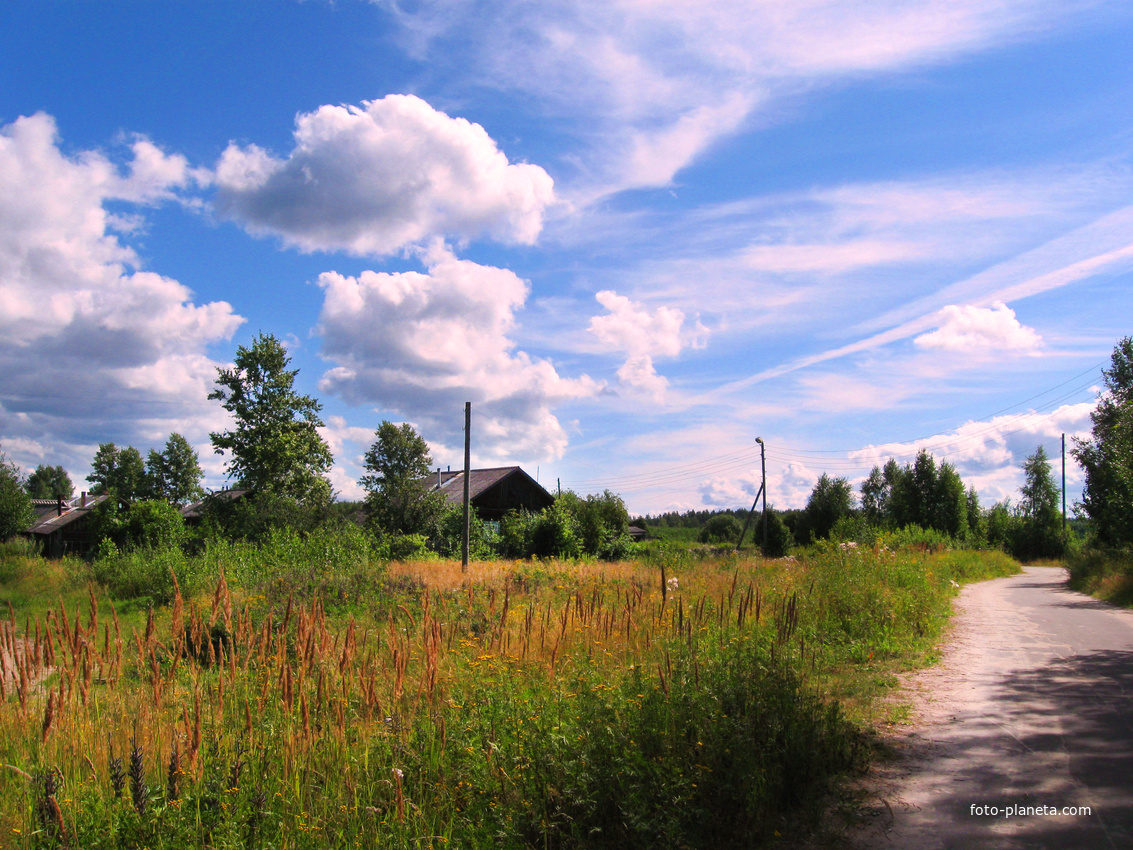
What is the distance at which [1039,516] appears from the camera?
56.0 meters

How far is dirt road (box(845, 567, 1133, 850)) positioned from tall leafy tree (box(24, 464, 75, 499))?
115m

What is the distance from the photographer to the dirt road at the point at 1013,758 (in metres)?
3.69

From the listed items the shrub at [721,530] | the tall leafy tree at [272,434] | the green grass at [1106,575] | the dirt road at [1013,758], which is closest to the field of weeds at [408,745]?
the dirt road at [1013,758]

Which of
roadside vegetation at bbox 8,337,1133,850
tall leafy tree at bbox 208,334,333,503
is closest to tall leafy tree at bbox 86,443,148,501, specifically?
tall leafy tree at bbox 208,334,333,503

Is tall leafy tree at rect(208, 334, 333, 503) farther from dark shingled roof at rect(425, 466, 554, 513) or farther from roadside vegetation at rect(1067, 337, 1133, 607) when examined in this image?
roadside vegetation at rect(1067, 337, 1133, 607)

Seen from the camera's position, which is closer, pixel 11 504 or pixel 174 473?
pixel 11 504

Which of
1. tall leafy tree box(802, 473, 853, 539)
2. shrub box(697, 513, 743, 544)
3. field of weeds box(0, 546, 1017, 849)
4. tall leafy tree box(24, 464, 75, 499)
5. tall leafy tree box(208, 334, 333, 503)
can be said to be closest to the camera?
field of weeds box(0, 546, 1017, 849)

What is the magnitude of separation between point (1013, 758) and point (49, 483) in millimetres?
124269

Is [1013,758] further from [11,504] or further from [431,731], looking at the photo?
[11,504]

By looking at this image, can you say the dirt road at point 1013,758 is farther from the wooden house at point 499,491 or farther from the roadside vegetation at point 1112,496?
the wooden house at point 499,491

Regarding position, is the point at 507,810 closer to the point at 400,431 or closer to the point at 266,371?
the point at 266,371

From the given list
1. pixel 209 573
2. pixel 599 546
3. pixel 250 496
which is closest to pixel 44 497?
pixel 250 496

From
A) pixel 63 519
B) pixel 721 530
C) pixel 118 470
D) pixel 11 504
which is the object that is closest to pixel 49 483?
pixel 118 470

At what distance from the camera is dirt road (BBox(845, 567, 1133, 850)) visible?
12.1 feet
